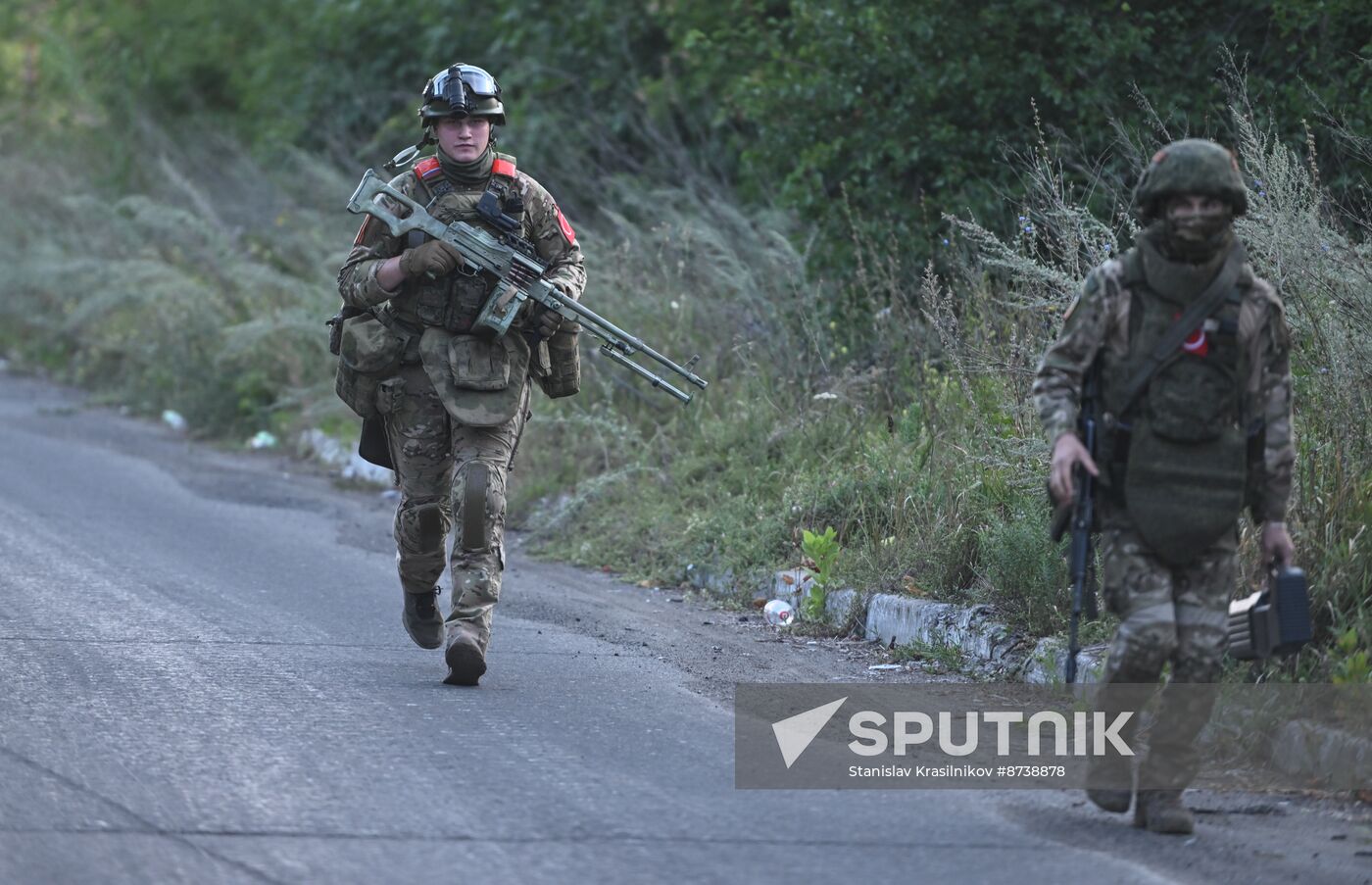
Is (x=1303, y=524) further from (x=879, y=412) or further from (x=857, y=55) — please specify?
(x=857, y=55)

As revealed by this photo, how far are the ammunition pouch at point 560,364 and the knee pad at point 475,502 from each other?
0.52 meters

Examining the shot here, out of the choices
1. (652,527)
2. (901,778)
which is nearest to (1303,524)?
(901,778)

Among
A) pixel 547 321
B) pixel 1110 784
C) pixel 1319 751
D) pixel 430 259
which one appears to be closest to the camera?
pixel 1110 784

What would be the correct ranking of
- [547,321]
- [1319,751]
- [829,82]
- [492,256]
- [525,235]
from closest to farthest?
[1319,751] → [492,256] → [547,321] → [525,235] → [829,82]

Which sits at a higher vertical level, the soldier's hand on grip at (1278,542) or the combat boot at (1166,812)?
the soldier's hand on grip at (1278,542)

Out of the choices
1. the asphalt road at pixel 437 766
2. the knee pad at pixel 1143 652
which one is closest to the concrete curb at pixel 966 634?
the asphalt road at pixel 437 766

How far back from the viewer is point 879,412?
30.2ft

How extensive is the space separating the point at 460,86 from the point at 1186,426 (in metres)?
2.80

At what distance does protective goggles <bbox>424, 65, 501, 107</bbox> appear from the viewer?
5.89 meters

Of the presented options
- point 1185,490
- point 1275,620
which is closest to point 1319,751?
point 1275,620

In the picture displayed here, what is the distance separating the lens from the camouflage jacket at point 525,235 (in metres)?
6.03

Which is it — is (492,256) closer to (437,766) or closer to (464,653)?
(464,653)

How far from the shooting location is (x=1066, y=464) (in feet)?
14.6

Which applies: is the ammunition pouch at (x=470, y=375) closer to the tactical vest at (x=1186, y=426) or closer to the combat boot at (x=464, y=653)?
the combat boot at (x=464, y=653)
